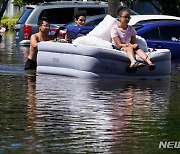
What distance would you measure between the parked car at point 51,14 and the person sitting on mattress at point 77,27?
19.9 ft

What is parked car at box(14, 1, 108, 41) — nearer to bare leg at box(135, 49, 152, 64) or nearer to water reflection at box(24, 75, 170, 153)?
bare leg at box(135, 49, 152, 64)

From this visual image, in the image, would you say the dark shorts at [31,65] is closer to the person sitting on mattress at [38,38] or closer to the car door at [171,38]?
the person sitting on mattress at [38,38]

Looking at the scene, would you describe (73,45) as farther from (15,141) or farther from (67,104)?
(15,141)

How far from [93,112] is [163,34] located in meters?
11.1

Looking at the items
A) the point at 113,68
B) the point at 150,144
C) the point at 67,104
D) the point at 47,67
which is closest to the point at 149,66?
the point at 113,68

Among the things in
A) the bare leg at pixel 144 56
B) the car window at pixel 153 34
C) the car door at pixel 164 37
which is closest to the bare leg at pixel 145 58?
the bare leg at pixel 144 56

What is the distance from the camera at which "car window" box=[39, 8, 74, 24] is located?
99.3 ft

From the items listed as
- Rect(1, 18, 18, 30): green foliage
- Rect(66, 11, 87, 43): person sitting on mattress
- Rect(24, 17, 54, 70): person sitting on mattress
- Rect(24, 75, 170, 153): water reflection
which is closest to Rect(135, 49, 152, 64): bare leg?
Rect(24, 75, 170, 153): water reflection

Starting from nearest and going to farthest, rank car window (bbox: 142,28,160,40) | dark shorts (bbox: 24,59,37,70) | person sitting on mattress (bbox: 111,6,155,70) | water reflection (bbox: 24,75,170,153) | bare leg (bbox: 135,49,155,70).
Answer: water reflection (bbox: 24,75,170,153) < bare leg (bbox: 135,49,155,70) < person sitting on mattress (bbox: 111,6,155,70) < dark shorts (bbox: 24,59,37,70) < car window (bbox: 142,28,160,40)

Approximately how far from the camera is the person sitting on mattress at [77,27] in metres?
22.4

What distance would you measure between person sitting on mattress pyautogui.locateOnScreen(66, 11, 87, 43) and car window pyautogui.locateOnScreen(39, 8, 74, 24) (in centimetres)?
621

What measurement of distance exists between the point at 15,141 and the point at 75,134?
0.83 metres

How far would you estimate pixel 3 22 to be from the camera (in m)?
65.7

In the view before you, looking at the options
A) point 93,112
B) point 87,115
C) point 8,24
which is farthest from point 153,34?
point 8,24
